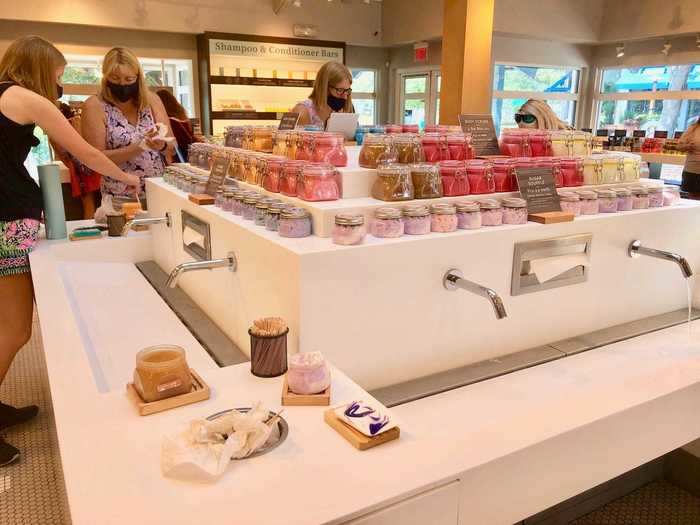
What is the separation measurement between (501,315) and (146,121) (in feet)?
8.33

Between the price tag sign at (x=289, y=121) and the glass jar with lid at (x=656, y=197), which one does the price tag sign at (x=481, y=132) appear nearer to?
the glass jar with lid at (x=656, y=197)

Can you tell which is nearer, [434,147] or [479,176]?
[479,176]

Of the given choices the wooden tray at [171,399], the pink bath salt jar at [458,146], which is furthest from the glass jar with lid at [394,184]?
the wooden tray at [171,399]

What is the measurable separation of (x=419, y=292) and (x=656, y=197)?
41.5 inches

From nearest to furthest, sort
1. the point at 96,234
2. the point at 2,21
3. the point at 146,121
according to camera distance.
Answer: the point at 96,234
the point at 146,121
the point at 2,21

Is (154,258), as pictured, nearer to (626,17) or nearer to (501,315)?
(501,315)

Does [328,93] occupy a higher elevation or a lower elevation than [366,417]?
higher

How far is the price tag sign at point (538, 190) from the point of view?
1.77m

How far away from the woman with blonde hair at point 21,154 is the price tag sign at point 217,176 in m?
0.53

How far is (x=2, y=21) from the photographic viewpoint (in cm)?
660

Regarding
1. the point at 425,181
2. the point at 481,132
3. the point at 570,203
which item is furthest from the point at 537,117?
the point at 425,181

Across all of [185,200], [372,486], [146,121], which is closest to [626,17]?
[146,121]

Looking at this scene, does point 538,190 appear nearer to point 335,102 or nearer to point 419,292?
point 419,292

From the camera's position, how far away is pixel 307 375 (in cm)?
116
